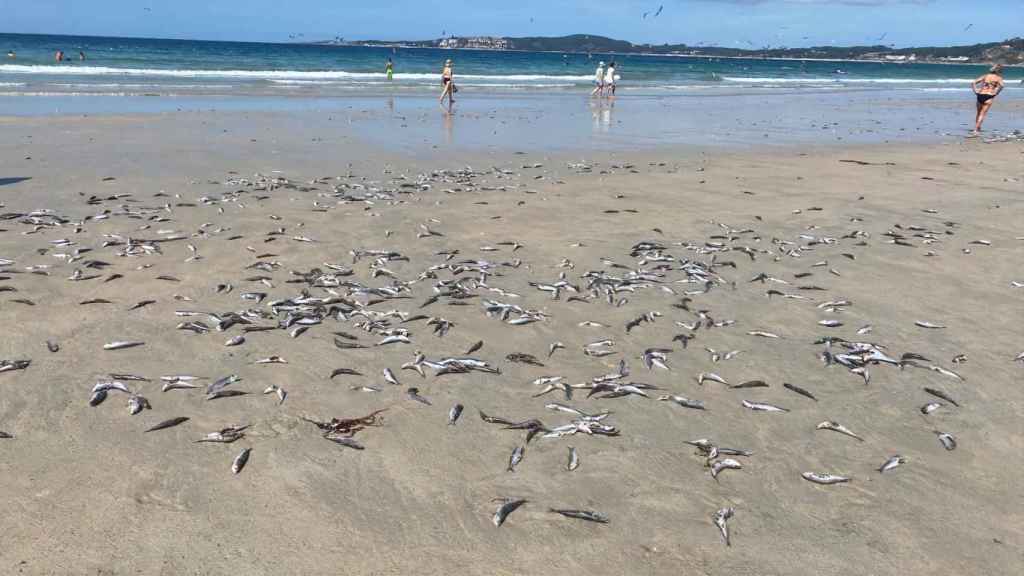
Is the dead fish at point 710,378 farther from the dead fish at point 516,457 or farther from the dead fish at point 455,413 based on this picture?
the dead fish at point 455,413

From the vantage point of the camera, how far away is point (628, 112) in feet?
112

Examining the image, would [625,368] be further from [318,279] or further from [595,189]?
[595,189]

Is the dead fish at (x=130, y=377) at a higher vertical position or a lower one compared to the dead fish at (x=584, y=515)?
higher

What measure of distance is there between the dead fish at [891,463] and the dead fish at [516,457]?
2.49m

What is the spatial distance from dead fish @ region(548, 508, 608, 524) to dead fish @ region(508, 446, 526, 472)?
1.76 ft

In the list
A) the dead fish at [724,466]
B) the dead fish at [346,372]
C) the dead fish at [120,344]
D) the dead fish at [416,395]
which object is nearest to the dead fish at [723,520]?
the dead fish at [724,466]

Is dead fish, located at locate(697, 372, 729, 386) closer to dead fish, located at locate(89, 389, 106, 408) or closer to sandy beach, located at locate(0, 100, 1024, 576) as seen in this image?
sandy beach, located at locate(0, 100, 1024, 576)

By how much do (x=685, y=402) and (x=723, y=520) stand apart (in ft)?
5.16

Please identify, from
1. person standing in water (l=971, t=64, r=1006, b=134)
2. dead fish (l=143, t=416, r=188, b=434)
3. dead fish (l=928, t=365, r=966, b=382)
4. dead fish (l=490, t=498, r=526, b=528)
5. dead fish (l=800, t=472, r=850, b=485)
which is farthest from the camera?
person standing in water (l=971, t=64, r=1006, b=134)

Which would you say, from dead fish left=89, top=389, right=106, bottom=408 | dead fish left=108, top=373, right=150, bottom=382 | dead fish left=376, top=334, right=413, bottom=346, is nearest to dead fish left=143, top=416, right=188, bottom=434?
dead fish left=89, top=389, right=106, bottom=408

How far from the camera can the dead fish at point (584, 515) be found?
4547mm

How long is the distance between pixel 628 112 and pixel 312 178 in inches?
867

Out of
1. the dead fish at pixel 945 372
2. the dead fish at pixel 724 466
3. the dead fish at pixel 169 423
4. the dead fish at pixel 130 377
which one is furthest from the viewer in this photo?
the dead fish at pixel 945 372

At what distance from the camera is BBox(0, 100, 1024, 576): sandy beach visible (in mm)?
4367
